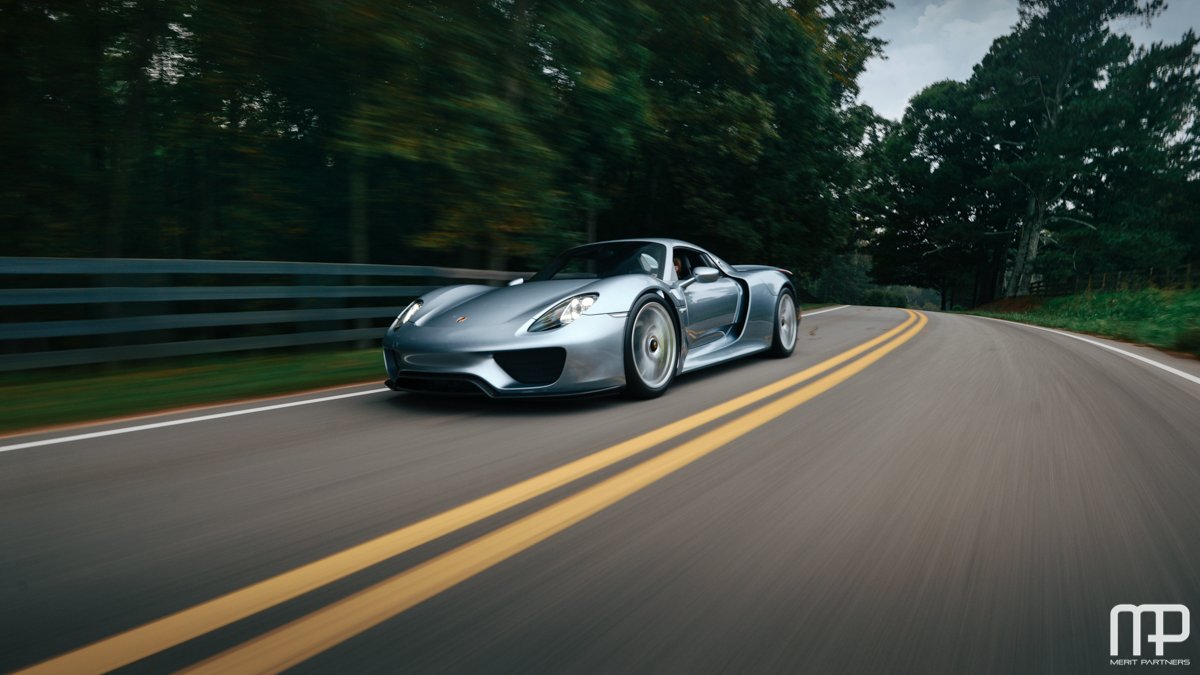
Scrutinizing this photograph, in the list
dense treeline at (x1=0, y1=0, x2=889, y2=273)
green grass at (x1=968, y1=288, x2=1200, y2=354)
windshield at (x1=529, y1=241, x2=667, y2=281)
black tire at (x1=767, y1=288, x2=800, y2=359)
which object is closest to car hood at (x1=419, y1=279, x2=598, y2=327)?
windshield at (x1=529, y1=241, x2=667, y2=281)

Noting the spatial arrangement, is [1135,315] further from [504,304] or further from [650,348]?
[504,304]

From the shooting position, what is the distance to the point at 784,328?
24.0ft

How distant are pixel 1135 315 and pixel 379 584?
2152cm

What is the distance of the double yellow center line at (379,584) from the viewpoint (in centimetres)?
157

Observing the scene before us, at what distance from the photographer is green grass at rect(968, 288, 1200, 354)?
10.6m

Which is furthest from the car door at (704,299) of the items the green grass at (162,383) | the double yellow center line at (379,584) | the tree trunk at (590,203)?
the tree trunk at (590,203)

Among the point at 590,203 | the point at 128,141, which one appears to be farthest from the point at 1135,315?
the point at 128,141

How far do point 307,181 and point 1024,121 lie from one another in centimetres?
3784

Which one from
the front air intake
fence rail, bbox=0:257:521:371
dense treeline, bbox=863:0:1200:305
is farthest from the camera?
dense treeline, bbox=863:0:1200:305

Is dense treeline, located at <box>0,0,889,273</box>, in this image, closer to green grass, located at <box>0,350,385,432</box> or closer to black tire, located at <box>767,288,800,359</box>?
green grass, located at <box>0,350,385,432</box>

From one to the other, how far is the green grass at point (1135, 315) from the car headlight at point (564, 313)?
27.8ft

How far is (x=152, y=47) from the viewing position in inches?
383

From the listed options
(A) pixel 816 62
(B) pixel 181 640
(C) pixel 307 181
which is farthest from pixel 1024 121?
(B) pixel 181 640
